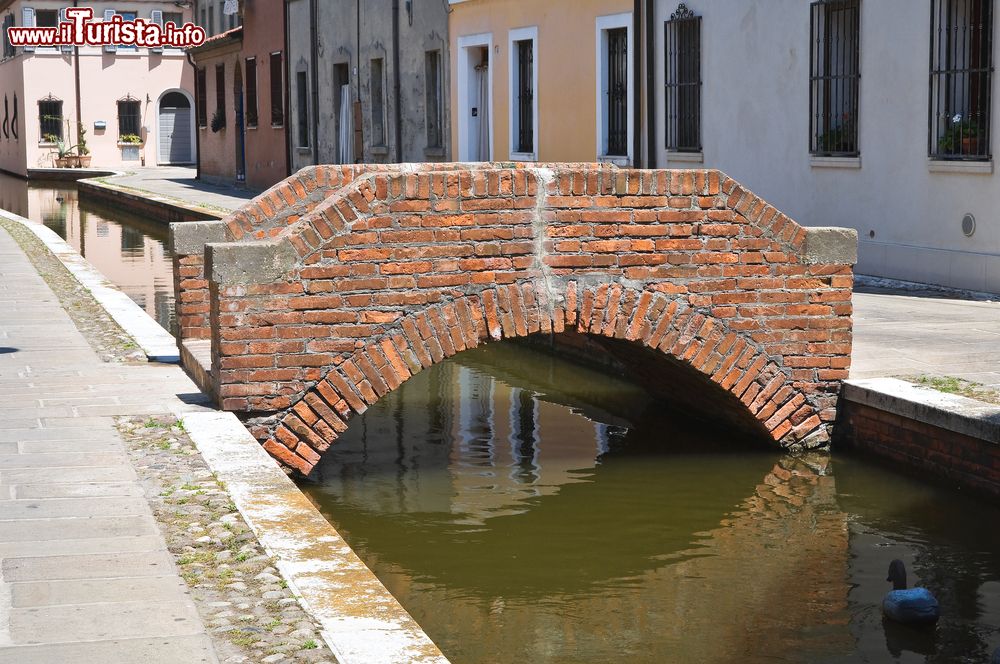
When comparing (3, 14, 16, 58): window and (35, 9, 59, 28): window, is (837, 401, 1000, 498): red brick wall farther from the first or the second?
(3, 14, 16, 58): window

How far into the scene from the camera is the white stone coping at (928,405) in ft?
22.2

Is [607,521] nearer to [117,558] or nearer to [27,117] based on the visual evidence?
[117,558]

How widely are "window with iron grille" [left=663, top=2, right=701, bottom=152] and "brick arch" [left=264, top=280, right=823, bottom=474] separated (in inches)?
373

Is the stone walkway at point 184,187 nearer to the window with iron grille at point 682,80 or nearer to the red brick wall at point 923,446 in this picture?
the window with iron grille at point 682,80

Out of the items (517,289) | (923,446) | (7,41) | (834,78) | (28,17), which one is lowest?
(923,446)

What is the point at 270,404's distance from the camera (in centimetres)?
706

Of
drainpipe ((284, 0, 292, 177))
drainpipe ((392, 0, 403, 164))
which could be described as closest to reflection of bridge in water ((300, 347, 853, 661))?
drainpipe ((392, 0, 403, 164))

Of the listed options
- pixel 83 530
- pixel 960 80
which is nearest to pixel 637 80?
pixel 960 80

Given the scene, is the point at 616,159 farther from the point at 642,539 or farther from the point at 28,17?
the point at 28,17

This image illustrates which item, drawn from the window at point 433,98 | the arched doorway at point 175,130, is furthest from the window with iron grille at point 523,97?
the arched doorway at point 175,130

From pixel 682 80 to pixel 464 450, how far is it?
9.63 metres

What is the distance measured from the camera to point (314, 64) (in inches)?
1132

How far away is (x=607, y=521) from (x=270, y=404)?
1716 millimetres

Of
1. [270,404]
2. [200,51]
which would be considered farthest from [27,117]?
[270,404]
